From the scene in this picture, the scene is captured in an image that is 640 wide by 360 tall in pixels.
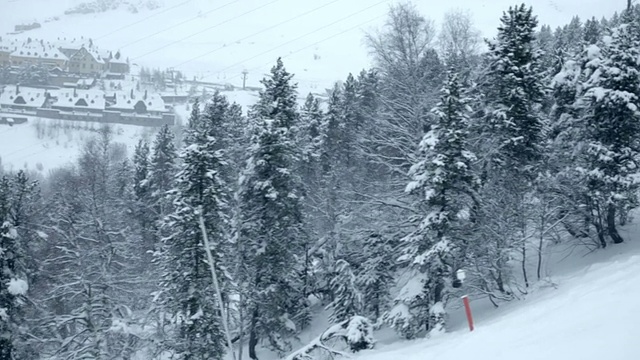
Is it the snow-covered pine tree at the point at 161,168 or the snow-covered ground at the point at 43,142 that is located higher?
the snow-covered ground at the point at 43,142

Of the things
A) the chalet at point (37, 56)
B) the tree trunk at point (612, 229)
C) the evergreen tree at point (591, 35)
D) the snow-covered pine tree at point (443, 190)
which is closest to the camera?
the snow-covered pine tree at point (443, 190)

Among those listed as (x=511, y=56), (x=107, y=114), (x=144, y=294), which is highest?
(x=107, y=114)

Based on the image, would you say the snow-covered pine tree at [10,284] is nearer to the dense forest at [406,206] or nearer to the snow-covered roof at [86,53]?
the dense forest at [406,206]

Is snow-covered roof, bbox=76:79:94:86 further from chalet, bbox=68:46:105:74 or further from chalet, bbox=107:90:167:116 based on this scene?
chalet, bbox=107:90:167:116

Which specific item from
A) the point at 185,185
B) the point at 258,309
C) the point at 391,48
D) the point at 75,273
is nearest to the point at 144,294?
the point at 75,273

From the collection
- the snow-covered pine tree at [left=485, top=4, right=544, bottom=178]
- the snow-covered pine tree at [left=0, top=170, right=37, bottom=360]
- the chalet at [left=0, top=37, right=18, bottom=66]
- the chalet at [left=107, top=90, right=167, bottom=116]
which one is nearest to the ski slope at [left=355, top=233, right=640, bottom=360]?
the snow-covered pine tree at [left=485, top=4, right=544, bottom=178]

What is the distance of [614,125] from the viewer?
19.0m

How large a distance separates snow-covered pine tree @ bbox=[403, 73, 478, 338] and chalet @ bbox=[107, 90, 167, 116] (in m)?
139

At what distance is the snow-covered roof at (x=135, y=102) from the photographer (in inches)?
5679

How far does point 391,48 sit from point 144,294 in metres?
18.9

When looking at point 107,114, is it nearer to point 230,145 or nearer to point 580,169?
point 230,145

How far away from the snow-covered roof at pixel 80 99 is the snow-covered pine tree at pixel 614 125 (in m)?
139

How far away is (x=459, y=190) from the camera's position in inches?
717

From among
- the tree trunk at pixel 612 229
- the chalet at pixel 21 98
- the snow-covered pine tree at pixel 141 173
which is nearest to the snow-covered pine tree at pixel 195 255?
the tree trunk at pixel 612 229
